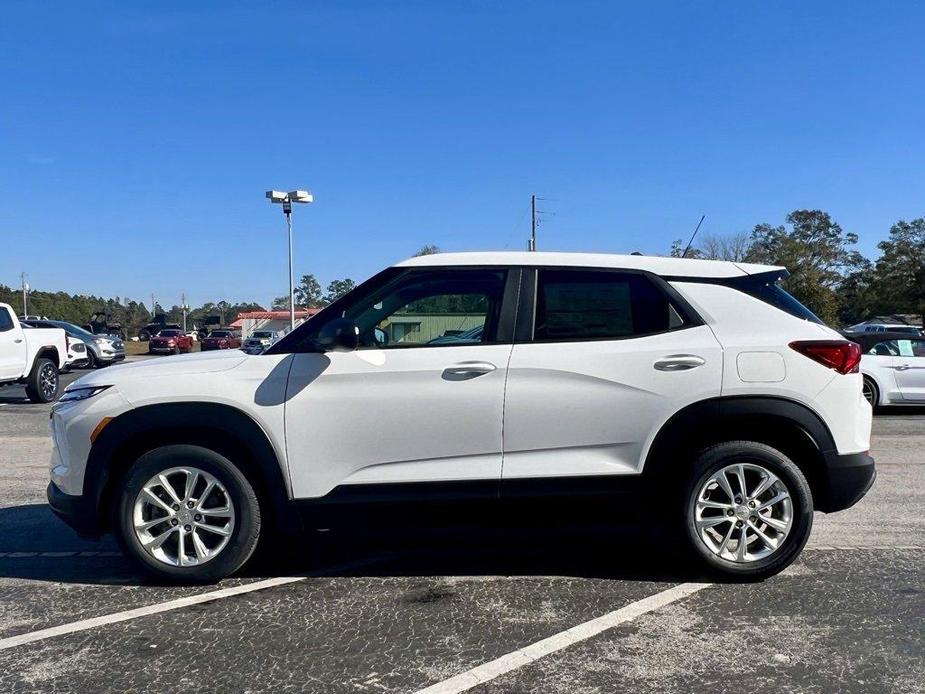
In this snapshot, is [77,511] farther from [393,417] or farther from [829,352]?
[829,352]

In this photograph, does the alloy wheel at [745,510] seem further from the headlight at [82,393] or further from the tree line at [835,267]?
the tree line at [835,267]

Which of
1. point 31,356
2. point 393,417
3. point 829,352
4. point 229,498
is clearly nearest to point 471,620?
point 393,417

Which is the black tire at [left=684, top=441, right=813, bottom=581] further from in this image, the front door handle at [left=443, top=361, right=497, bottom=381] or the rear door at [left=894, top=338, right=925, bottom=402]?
the rear door at [left=894, top=338, right=925, bottom=402]

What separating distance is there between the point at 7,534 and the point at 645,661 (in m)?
4.50

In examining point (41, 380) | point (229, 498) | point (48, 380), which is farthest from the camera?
point (48, 380)

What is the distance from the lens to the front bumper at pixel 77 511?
13.8 feet

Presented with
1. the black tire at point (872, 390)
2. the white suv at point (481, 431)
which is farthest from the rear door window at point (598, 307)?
the black tire at point (872, 390)

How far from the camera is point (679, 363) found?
4188 mm

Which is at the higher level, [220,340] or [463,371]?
[220,340]

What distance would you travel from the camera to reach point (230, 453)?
4.24 meters

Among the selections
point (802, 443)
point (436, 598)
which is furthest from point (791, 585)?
point (436, 598)

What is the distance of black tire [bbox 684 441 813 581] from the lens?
4.20 meters

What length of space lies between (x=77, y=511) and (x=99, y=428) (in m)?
0.49

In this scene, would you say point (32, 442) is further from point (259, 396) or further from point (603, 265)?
point (603, 265)
